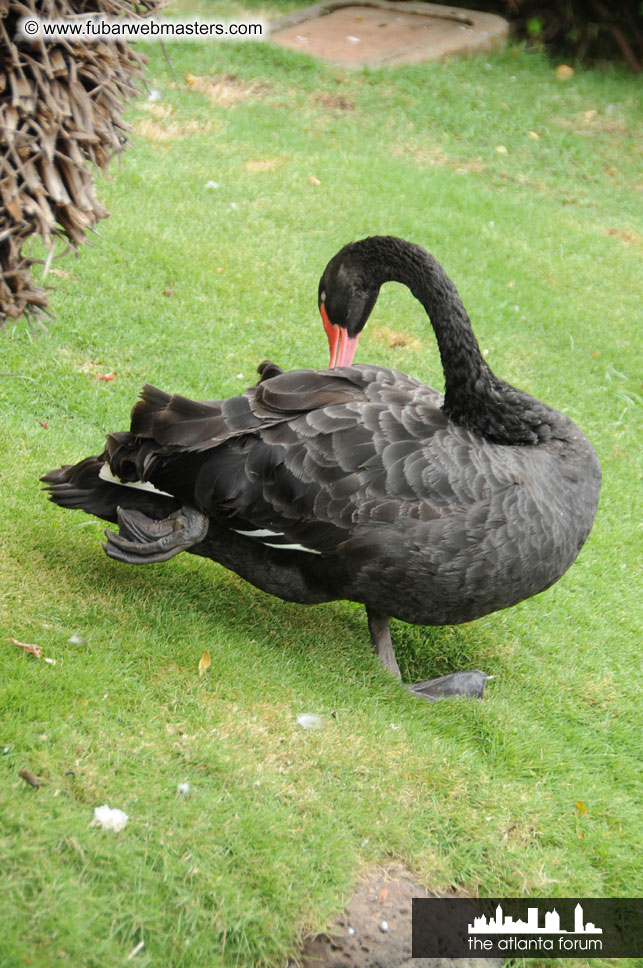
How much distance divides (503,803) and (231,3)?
876cm

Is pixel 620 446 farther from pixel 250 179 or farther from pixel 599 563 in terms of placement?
pixel 250 179

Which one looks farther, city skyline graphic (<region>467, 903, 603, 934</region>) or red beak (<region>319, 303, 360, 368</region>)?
red beak (<region>319, 303, 360, 368</region>)

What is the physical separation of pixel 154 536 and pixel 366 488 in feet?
2.34

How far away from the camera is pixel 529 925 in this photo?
2684mm

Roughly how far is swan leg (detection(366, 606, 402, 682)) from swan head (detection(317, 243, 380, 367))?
969mm

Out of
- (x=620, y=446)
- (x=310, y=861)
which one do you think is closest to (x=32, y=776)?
(x=310, y=861)

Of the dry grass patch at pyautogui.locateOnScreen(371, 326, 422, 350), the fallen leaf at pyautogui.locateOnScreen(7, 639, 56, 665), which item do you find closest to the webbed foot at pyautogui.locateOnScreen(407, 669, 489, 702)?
the fallen leaf at pyautogui.locateOnScreen(7, 639, 56, 665)

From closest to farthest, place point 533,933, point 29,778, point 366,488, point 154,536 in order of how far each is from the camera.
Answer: point 29,778 < point 533,933 < point 366,488 < point 154,536

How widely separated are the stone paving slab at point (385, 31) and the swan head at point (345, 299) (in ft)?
19.0

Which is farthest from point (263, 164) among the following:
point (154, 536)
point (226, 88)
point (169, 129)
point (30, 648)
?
point (30, 648)

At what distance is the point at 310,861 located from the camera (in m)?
2.58

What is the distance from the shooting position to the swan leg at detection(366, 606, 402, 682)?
136 inches

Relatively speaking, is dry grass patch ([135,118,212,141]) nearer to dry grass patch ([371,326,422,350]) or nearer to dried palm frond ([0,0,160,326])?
dry grass patch ([371,326,422,350])

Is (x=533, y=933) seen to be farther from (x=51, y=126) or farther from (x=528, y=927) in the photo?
(x=51, y=126)
